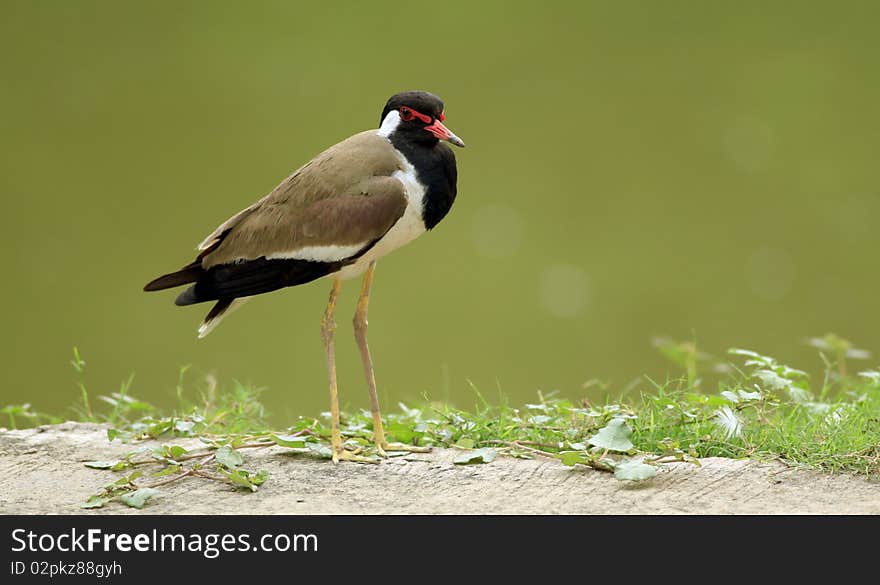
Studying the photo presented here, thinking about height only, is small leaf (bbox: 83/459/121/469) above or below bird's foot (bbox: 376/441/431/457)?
above

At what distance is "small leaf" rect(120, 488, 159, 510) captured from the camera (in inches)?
139

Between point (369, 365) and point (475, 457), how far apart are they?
62 centimetres

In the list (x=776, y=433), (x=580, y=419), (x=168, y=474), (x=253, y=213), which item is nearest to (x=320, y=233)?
(x=253, y=213)

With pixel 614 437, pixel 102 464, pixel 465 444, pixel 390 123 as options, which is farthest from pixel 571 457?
pixel 102 464

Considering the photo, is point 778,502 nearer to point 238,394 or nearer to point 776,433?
point 776,433

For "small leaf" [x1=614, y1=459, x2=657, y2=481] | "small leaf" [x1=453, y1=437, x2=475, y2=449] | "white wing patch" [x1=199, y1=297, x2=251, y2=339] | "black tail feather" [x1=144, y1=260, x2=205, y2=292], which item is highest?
"black tail feather" [x1=144, y1=260, x2=205, y2=292]

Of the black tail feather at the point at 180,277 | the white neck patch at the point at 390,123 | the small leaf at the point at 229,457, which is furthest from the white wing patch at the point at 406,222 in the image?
the small leaf at the point at 229,457

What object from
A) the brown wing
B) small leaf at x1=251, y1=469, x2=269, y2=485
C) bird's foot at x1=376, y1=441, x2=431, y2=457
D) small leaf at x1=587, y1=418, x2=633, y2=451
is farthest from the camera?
bird's foot at x1=376, y1=441, x2=431, y2=457

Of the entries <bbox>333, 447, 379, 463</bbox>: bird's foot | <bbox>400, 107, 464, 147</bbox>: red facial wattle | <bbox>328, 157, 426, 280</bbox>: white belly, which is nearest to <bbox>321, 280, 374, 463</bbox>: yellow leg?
<bbox>333, 447, 379, 463</bbox>: bird's foot

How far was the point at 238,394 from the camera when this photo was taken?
16.0ft

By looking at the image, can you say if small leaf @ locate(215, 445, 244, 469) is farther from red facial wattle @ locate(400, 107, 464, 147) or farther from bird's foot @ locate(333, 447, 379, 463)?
red facial wattle @ locate(400, 107, 464, 147)

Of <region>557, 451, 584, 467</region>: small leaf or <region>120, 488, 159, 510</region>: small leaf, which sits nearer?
<region>120, 488, 159, 510</region>: small leaf

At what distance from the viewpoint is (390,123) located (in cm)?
409
